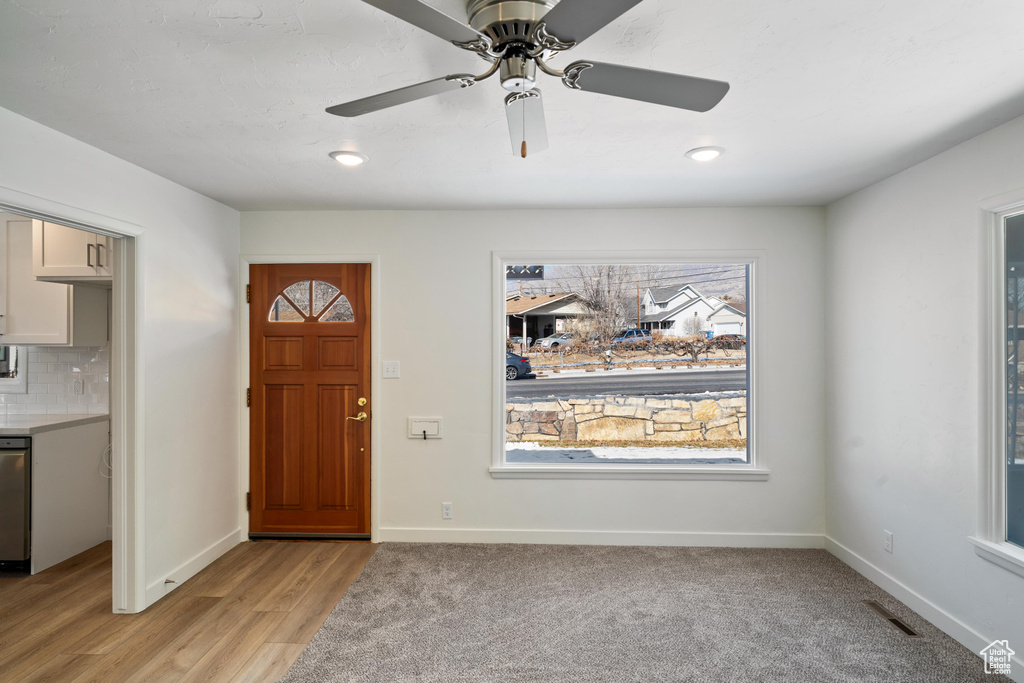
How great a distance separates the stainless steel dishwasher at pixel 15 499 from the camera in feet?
10.9

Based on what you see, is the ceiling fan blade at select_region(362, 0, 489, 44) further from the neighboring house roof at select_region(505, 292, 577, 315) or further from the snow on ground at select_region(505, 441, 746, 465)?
the snow on ground at select_region(505, 441, 746, 465)

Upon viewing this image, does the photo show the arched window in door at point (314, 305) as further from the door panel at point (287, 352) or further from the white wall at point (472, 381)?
the white wall at point (472, 381)

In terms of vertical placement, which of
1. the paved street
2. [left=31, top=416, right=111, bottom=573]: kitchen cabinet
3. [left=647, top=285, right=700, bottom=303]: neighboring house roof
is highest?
[left=647, top=285, right=700, bottom=303]: neighboring house roof

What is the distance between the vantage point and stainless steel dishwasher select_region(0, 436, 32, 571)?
332cm

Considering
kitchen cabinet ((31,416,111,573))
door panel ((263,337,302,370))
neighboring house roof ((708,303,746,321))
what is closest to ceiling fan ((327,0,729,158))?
neighboring house roof ((708,303,746,321))

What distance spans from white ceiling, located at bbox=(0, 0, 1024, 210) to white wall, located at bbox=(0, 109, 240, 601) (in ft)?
0.53

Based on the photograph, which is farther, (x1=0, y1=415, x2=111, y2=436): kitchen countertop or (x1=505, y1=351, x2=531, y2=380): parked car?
(x1=505, y1=351, x2=531, y2=380): parked car

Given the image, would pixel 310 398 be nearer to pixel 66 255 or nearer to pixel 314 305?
pixel 314 305

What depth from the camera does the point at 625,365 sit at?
3.98 metres

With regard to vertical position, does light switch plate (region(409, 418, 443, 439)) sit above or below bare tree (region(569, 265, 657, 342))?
below


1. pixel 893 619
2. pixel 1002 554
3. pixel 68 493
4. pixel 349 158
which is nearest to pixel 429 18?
pixel 349 158

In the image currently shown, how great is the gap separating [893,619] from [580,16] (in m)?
3.22

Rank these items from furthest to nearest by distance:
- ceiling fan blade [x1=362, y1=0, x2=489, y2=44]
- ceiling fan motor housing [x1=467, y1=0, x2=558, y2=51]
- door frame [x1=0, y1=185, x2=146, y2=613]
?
1. door frame [x1=0, y1=185, x2=146, y2=613]
2. ceiling fan motor housing [x1=467, y1=0, x2=558, y2=51]
3. ceiling fan blade [x1=362, y1=0, x2=489, y2=44]

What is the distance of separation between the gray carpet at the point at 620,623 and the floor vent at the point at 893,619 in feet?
0.14
